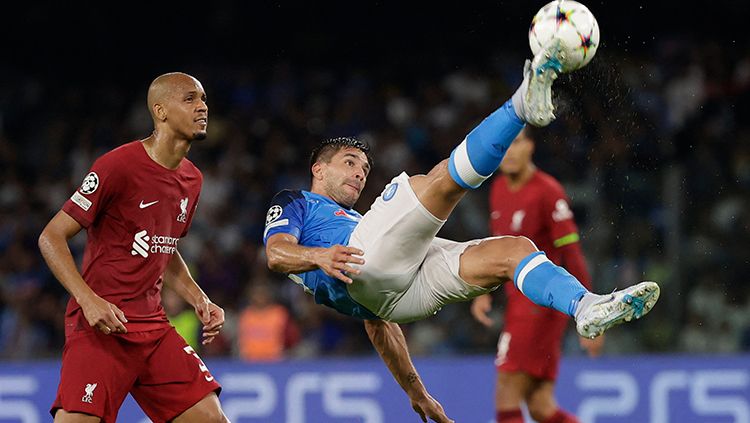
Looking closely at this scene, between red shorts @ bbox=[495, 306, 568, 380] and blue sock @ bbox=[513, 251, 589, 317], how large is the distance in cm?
283

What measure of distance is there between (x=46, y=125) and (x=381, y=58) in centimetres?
392

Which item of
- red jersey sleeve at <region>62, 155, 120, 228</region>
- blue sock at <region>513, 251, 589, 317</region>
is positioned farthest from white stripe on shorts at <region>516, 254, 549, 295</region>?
red jersey sleeve at <region>62, 155, 120, 228</region>

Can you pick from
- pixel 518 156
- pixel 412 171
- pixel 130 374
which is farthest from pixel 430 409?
pixel 412 171

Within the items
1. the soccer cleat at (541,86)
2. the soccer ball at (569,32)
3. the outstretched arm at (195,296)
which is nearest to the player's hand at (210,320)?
the outstretched arm at (195,296)

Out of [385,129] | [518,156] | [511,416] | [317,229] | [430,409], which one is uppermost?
[385,129]

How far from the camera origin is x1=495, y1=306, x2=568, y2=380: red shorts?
8133mm

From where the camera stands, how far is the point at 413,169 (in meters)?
12.3

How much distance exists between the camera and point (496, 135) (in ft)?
17.5

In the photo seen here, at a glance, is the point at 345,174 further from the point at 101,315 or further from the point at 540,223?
the point at 540,223

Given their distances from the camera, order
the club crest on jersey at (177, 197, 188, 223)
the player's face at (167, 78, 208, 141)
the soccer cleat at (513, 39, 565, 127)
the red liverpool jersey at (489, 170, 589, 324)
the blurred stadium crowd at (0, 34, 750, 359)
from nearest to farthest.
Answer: the soccer cleat at (513, 39, 565, 127) < the player's face at (167, 78, 208, 141) < the club crest on jersey at (177, 197, 188, 223) < the red liverpool jersey at (489, 170, 589, 324) < the blurred stadium crowd at (0, 34, 750, 359)

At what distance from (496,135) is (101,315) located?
1.93 m

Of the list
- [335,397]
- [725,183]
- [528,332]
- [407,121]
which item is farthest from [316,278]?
[407,121]

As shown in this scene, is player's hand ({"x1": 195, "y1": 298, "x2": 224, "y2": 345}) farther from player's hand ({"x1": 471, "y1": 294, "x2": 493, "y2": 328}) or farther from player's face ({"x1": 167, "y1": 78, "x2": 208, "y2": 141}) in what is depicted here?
player's hand ({"x1": 471, "y1": 294, "x2": 493, "y2": 328})

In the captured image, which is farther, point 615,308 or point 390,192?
point 390,192
